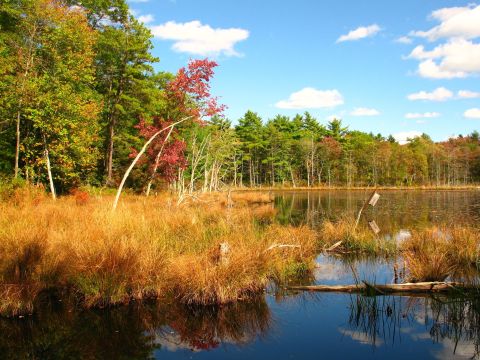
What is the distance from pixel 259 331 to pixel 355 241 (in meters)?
7.06

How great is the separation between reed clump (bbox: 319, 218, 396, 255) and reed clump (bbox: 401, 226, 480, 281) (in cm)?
57

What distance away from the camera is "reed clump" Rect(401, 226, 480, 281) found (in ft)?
26.3

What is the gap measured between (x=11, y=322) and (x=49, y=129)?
1266cm

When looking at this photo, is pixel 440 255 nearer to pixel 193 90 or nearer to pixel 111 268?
pixel 111 268

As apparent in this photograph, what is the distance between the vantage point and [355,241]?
1233cm

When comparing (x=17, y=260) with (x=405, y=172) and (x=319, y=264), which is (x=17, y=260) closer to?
(x=319, y=264)

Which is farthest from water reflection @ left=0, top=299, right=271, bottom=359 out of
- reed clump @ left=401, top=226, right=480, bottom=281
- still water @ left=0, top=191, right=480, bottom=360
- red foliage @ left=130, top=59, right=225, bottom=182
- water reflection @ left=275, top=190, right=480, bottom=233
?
red foliage @ left=130, top=59, right=225, bottom=182

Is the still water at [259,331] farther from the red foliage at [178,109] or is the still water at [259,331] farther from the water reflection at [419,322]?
the red foliage at [178,109]

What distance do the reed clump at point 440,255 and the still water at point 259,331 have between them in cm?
109

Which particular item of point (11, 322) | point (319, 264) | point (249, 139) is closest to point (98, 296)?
point (11, 322)

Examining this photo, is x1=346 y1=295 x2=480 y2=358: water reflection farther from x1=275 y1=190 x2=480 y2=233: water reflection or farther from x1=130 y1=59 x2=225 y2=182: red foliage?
x1=130 y1=59 x2=225 y2=182: red foliage

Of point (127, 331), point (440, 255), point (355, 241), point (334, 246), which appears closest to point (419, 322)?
point (440, 255)

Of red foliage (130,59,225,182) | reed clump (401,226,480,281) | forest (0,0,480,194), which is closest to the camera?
reed clump (401,226,480,281)

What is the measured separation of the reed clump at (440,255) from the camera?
26.3 ft
